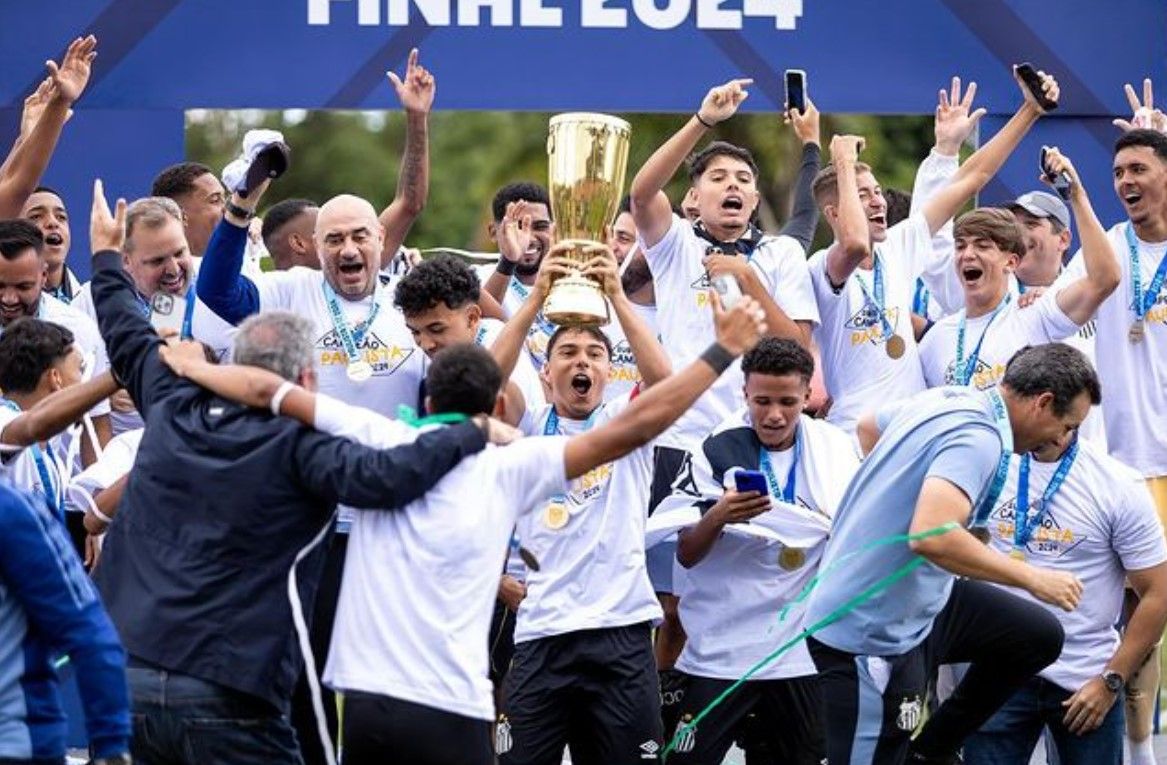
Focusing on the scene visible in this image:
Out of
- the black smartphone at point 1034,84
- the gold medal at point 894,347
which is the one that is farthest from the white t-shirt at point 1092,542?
the black smartphone at point 1034,84

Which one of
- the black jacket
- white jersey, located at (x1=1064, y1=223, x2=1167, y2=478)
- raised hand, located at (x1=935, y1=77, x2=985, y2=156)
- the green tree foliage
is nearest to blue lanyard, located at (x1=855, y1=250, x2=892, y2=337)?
white jersey, located at (x1=1064, y1=223, x2=1167, y2=478)

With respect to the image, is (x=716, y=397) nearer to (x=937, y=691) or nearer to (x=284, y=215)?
(x=937, y=691)

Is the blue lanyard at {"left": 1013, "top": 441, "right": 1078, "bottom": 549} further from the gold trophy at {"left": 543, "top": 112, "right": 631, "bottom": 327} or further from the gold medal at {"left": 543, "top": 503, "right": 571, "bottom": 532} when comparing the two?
the gold trophy at {"left": 543, "top": 112, "right": 631, "bottom": 327}

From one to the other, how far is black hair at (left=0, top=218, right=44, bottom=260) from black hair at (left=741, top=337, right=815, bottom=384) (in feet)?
9.84

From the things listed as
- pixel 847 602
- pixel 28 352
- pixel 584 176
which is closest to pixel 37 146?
pixel 28 352

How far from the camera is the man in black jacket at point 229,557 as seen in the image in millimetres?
6965

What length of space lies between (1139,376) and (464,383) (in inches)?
180

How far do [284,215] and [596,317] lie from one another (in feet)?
11.0

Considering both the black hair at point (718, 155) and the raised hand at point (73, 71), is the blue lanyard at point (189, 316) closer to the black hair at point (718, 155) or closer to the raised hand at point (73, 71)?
the raised hand at point (73, 71)

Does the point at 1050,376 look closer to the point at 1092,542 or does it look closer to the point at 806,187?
the point at 1092,542

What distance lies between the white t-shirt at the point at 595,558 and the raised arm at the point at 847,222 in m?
1.66

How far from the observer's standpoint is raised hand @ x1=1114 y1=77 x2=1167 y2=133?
1124 centimetres

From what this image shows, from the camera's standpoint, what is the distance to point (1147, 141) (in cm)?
1052

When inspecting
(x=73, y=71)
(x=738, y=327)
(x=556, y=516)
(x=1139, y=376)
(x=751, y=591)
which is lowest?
(x=751, y=591)
